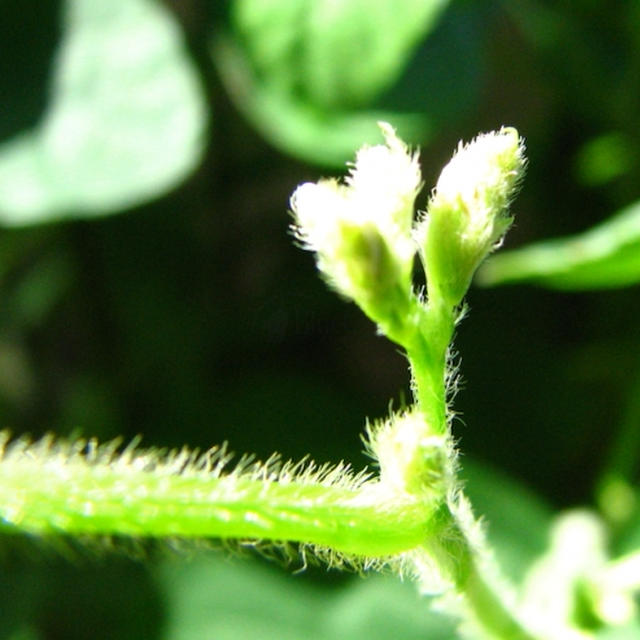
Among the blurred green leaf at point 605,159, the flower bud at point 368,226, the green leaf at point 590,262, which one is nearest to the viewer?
the flower bud at point 368,226

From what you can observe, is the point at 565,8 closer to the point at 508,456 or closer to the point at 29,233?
the point at 508,456

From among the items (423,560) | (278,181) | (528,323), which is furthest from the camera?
(278,181)

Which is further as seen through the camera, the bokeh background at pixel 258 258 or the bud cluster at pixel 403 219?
the bokeh background at pixel 258 258

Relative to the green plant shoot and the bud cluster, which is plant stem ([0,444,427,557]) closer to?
the green plant shoot

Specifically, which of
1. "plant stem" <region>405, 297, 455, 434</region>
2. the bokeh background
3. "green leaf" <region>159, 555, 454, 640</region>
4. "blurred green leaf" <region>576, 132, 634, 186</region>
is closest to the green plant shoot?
"plant stem" <region>405, 297, 455, 434</region>

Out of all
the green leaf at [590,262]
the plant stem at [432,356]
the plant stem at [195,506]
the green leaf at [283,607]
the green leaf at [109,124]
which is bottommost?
the plant stem at [195,506]

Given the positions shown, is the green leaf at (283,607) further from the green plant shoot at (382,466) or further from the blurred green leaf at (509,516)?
the green plant shoot at (382,466)

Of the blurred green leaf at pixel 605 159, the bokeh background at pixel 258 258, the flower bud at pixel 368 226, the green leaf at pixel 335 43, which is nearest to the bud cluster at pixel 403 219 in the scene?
the flower bud at pixel 368 226

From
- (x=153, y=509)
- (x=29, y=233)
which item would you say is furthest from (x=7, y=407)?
(x=153, y=509)
